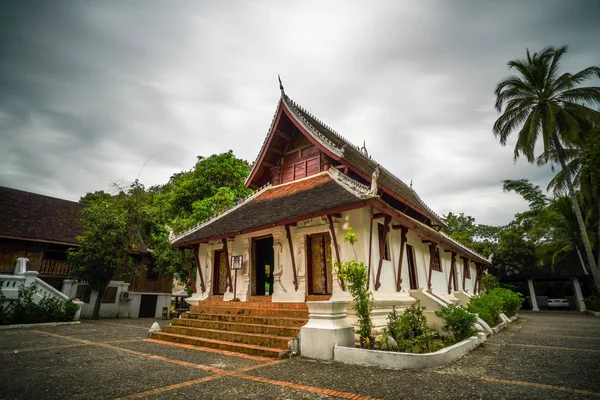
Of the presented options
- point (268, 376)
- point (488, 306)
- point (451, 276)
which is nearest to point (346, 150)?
point (488, 306)

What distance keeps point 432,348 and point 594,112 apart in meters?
19.4

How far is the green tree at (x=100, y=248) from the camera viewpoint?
54.4ft

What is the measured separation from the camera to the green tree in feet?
54.4

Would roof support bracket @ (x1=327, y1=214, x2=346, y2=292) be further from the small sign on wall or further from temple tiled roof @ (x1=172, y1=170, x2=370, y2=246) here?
the small sign on wall

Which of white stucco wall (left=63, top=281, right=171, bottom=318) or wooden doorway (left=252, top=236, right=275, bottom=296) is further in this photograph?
white stucco wall (left=63, top=281, right=171, bottom=318)

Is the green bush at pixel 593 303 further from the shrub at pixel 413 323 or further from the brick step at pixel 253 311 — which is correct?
the brick step at pixel 253 311

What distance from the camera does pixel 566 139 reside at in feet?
59.6

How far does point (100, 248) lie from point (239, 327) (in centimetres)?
1251

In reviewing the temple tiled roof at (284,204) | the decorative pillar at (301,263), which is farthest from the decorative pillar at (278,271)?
the temple tiled roof at (284,204)

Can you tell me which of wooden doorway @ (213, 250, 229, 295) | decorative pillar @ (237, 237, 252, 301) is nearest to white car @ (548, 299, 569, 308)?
decorative pillar @ (237, 237, 252, 301)

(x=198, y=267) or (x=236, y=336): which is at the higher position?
(x=198, y=267)

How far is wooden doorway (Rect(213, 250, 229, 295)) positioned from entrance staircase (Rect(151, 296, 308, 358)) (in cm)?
111

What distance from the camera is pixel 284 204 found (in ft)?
33.8

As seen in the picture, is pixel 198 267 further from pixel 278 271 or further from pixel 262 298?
pixel 278 271
